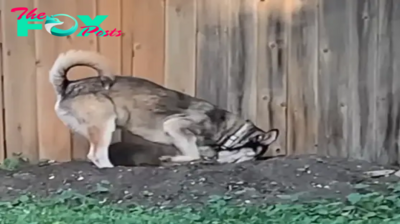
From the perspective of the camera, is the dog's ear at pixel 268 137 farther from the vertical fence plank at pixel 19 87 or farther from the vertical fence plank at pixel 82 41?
the vertical fence plank at pixel 19 87

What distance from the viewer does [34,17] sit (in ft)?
5.93

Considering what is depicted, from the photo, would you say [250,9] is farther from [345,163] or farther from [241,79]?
[345,163]

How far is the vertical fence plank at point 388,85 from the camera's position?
1.78 m

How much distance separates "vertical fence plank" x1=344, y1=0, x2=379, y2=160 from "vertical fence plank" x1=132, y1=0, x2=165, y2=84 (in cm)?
68

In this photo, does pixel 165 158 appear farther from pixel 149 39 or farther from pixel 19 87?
pixel 19 87

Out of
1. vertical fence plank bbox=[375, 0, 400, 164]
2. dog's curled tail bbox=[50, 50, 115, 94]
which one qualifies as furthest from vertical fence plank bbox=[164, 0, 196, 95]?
vertical fence plank bbox=[375, 0, 400, 164]

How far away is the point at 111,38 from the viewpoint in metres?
1.81

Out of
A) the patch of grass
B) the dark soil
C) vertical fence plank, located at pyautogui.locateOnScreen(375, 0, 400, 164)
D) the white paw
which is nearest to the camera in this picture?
the patch of grass

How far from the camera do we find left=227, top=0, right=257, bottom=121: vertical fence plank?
181 cm

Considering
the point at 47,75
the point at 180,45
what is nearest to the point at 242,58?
the point at 180,45

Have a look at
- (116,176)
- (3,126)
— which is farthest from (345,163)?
(3,126)

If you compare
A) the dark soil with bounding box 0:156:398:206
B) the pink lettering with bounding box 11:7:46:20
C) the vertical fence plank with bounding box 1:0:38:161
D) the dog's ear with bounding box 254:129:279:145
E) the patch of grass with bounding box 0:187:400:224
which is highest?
the pink lettering with bounding box 11:7:46:20

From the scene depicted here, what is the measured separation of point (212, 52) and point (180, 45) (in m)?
0.12

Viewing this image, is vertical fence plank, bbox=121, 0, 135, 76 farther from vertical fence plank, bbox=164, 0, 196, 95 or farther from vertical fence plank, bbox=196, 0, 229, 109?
vertical fence plank, bbox=196, 0, 229, 109
